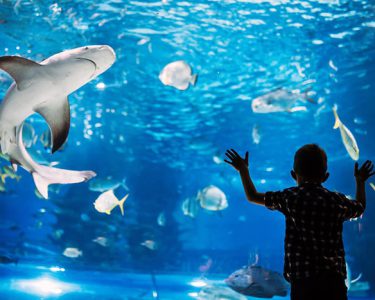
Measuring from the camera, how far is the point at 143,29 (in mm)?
8773

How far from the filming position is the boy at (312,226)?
6.75 ft

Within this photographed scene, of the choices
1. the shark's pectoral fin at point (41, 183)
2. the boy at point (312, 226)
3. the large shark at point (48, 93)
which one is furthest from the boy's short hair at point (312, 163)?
the shark's pectoral fin at point (41, 183)

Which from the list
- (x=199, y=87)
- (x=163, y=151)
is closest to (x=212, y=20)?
(x=199, y=87)

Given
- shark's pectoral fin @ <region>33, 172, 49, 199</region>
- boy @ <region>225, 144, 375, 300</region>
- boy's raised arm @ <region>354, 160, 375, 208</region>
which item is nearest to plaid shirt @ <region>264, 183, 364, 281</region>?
boy @ <region>225, 144, 375, 300</region>

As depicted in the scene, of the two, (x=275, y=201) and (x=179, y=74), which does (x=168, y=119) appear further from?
(x=275, y=201)

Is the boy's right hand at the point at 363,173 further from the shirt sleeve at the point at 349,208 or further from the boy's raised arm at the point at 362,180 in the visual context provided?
the shirt sleeve at the point at 349,208

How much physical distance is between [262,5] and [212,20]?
123cm

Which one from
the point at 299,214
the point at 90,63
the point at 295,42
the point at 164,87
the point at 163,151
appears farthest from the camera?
the point at 163,151

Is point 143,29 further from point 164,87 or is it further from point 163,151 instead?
point 163,151

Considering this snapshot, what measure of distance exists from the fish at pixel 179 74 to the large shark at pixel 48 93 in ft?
11.2

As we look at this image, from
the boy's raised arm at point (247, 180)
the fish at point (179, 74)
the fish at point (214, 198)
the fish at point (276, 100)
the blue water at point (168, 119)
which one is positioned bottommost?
the boy's raised arm at point (247, 180)

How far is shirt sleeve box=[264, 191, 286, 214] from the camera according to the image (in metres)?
2.25

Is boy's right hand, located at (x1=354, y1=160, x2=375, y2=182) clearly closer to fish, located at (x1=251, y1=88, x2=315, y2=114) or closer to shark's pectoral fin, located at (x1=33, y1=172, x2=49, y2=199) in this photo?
shark's pectoral fin, located at (x1=33, y1=172, x2=49, y2=199)

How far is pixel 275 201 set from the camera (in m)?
2.26
